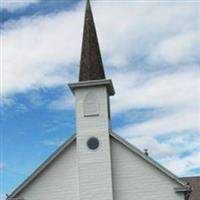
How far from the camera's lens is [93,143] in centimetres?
2917

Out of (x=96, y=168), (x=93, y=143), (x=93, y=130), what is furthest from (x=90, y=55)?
(x=96, y=168)

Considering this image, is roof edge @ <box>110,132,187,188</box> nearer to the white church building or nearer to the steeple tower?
the white church building

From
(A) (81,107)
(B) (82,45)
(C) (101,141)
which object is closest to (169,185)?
(C) (101,141)

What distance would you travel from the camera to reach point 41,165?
29.3 meters

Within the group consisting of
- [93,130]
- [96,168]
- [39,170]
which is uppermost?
[93,130]

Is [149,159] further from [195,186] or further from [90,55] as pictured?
[195,186]

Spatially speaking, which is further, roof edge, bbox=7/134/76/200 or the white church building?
roof edge, bbox=7/134/76/200

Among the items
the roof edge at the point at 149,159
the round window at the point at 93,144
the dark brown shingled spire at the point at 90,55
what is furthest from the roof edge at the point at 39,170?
→ the dark brown shingled spire at the point at 90,55

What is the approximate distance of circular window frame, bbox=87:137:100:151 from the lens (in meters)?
29.1

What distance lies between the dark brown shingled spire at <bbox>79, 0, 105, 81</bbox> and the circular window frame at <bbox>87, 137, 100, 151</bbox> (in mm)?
3265

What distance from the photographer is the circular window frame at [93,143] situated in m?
29.1

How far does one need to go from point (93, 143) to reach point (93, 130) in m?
0.68

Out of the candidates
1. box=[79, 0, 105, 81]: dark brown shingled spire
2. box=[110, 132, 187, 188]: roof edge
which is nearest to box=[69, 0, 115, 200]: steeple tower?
box=[79, 0, 105, 81]: dark brown shingled spire

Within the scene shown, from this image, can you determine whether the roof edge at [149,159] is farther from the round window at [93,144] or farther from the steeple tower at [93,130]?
the round window at [93,144]
